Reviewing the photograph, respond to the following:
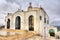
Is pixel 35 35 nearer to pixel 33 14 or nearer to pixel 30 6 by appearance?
pixel 33 14

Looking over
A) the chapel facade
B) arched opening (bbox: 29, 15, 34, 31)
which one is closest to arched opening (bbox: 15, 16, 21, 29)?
the chapel facade

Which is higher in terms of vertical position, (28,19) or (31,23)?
(28,19)

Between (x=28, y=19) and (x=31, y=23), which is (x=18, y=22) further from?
(x=31, y=23)

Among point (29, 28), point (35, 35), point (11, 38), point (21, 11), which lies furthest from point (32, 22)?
point (11, 38)

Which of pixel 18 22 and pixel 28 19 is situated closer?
pixel 28 19

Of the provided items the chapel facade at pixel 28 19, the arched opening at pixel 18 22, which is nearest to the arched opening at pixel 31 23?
the chapel facade at pixel 28 19

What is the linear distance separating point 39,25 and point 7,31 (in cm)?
217

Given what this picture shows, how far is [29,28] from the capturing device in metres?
9.59

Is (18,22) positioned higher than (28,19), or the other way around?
(28,19)

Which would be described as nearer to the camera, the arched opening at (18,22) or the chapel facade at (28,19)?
the chapel facade at (28,19)

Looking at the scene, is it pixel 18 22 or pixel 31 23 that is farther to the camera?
pixel 18 22

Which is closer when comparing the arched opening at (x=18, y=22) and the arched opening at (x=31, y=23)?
the arched opening at (x=31, y=23)

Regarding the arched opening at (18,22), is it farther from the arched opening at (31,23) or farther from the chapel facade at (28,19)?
the arched opening at (31,23)

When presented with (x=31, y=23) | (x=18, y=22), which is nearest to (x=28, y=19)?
(x=31, y=23)
